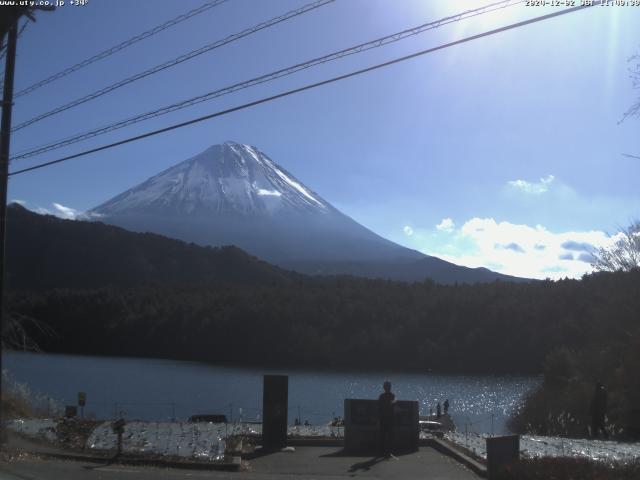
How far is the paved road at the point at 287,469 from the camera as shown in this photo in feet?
37.4

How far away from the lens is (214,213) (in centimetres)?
17288

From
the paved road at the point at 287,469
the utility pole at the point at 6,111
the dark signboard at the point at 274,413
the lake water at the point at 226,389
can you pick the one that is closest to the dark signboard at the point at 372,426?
the paved road at the point at 287,469

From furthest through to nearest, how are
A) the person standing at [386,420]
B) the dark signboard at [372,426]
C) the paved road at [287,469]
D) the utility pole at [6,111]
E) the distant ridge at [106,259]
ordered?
the distant ridge at [106,259]
the dark signboard at [372,426]
the person standing at [386,420]
the utility pole at [6,111]
the paved road at [287,469]

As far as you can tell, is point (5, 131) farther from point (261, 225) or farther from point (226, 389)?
point (261, 225)

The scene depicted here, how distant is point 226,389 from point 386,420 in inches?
1536

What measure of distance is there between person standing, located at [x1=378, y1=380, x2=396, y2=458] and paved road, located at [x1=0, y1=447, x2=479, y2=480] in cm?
29

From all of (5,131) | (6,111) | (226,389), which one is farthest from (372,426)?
(226,389)

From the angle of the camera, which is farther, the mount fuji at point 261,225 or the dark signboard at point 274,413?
the mount fuji at point 261,225

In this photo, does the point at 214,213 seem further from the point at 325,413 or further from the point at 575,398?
the point at 575,398

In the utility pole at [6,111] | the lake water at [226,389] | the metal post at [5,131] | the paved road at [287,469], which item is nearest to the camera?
the paved road at [287,469]

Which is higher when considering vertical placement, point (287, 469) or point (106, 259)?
point (106, 259)

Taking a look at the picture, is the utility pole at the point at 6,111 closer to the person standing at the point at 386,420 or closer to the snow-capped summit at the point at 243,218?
the person standing at the point at 386,420

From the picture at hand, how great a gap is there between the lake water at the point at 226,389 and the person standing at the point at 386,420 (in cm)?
2022

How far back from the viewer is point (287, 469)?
12.6 metres
